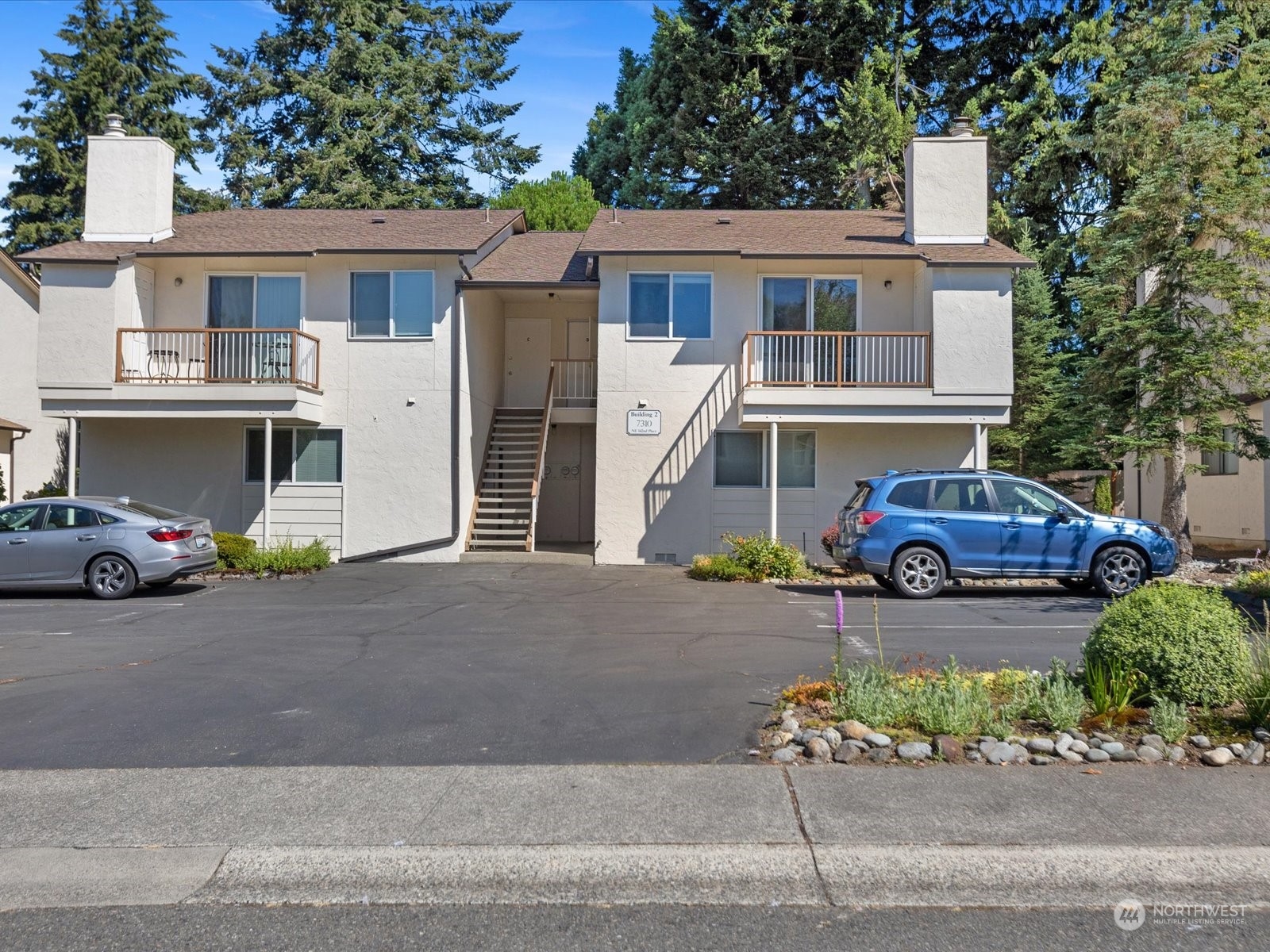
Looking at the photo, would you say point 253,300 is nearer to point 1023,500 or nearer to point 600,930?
point 1023,500

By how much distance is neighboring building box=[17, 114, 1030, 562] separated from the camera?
18.1 metres

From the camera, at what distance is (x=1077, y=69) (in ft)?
97.3

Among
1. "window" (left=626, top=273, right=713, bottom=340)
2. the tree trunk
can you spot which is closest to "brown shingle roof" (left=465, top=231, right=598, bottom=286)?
"window" (left=626, top=273, right=713, bottom=340)

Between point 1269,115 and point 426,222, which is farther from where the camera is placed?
point 426,222

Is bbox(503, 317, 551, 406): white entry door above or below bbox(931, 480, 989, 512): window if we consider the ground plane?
above

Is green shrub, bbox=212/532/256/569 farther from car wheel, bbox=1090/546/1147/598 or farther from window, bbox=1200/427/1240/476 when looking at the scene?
window, bbox=1200/427/1240/476

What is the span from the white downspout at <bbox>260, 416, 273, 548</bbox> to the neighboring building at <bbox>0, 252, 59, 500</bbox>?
34.5 ft

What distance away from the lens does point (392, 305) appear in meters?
19.3

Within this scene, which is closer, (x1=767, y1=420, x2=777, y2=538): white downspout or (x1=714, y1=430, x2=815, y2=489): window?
(x1=767, y1=420, x2=777, y2=538): white downspout

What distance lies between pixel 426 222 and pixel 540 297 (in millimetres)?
2944

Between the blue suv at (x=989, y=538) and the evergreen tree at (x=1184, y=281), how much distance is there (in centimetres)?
464

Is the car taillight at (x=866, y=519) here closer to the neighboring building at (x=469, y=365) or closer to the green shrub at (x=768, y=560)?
the green shrub at (x=768, y=560)

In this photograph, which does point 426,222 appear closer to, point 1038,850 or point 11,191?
point 1038,850

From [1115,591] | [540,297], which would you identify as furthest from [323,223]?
[1115,591]
